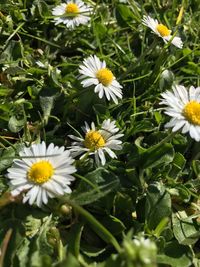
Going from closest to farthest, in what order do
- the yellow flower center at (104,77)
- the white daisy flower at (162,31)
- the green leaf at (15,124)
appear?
1. the green leaf at (15,124)
2. the yellow flower center at (104,77)
3. the white daisy flower at (162,31)

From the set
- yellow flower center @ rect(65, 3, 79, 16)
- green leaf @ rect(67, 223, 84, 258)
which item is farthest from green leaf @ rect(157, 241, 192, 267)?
yellow flower center @ rect(65, 3, 79, 16)

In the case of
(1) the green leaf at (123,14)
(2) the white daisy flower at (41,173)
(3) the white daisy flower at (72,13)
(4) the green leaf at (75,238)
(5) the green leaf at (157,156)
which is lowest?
(4) the green leaf at (75,238)

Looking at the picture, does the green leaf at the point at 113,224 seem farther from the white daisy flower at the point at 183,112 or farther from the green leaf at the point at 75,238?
the white daisy flower at the point at 183,112

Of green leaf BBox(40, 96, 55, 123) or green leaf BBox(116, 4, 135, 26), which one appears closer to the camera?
green leaf BBox(40, 96, 55, 123)

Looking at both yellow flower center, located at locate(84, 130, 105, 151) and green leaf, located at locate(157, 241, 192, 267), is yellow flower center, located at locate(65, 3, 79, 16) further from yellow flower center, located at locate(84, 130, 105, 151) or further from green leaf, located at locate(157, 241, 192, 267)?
green leaf, located at locate(157, 241, 192, 267)

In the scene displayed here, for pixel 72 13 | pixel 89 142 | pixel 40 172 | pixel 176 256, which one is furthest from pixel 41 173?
pixel 72 13

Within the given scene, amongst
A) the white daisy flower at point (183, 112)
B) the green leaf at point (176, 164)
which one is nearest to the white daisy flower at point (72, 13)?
the white daisy flower at point (183, 112)
